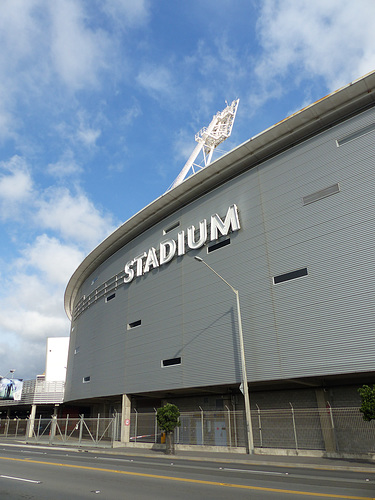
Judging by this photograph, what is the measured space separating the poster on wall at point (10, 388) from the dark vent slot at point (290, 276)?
1796 inches

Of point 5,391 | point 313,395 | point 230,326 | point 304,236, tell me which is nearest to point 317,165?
point 304,236

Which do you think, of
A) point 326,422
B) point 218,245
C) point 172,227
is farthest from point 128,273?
point 326,422

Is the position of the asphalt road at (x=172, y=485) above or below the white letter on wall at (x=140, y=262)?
below

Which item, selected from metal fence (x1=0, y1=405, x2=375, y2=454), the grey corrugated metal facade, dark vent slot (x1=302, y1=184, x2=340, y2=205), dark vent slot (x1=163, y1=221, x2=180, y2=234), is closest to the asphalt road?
the grey corrugated metal facade

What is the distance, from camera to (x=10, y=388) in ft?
182

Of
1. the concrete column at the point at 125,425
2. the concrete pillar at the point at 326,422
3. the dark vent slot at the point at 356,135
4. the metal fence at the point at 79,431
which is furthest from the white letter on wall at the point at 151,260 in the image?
the dark vent slot at the point at 356,135

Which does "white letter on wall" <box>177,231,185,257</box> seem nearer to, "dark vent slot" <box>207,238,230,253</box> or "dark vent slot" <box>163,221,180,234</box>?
"dark vent slot" <box>163,221,180,234</box>

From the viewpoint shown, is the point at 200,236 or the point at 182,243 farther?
the point at 182,243

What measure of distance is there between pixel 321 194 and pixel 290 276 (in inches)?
212

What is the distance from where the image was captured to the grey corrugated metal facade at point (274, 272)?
2064 cm

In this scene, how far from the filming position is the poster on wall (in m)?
53.8

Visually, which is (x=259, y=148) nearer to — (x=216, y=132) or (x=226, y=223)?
(x=226, y=223)

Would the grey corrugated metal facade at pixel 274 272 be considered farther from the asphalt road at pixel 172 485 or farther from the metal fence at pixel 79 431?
the asphalt road at pixel 172 485

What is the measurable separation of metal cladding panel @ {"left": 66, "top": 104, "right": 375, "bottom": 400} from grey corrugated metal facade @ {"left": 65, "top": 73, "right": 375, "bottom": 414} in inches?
2.8
